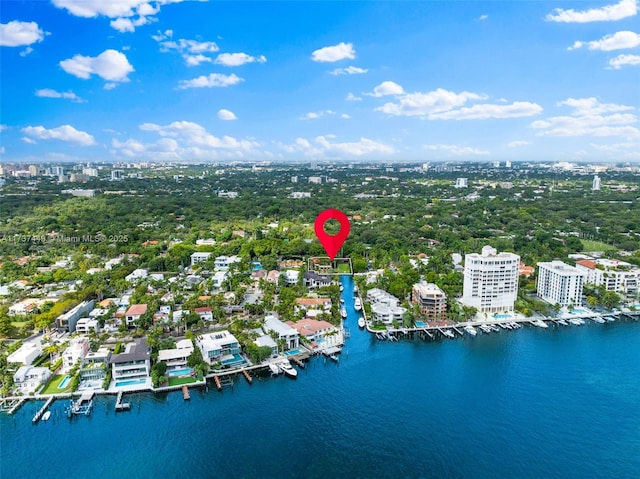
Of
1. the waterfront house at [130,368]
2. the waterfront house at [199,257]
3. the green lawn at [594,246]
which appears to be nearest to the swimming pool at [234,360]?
the waterfront house at [130,368]

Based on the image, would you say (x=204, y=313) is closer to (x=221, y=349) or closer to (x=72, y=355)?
(x=221, y=349)

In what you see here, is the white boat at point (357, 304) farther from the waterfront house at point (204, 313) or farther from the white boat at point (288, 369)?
the waterfront house at point (204, 313)

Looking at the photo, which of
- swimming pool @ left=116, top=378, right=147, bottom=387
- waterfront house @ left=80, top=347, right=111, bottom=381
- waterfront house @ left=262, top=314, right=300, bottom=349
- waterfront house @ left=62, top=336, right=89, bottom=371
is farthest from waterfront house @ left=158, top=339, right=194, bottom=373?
waterfront house @ left=262, top=314, right=300, bottom=349

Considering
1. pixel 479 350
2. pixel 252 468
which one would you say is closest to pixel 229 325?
pixel 252 468

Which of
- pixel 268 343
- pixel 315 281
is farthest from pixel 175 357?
pixel 315 281

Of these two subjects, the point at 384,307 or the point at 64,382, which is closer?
the point at 64,382

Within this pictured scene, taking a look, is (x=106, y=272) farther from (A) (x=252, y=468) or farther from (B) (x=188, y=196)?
(B) (x=188, y=196)
